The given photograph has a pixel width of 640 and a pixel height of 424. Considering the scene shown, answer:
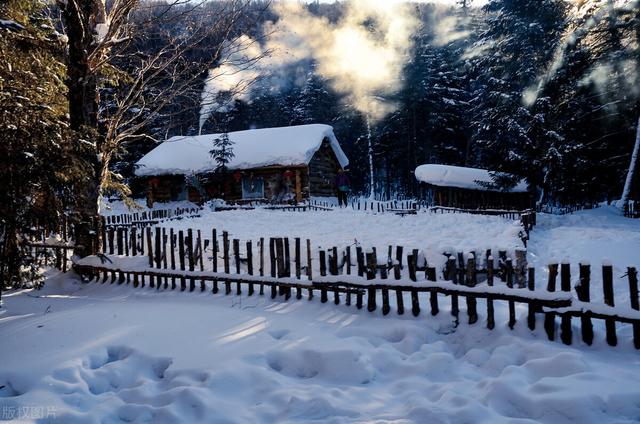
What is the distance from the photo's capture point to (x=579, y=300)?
4043mm

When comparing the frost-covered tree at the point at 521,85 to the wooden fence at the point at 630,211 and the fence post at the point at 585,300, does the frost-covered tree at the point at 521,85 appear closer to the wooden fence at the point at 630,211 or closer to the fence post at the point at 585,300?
the wooden fence at the point at 630,211

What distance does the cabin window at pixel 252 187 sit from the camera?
27000 mm

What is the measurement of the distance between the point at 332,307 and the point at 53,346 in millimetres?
3086

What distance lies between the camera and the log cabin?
25.3m

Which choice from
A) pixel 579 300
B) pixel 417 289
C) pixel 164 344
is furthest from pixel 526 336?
pixel 164 344

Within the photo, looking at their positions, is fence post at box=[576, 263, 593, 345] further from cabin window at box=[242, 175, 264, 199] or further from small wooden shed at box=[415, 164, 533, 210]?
cabin window at box=[242, 175, 264, 199]

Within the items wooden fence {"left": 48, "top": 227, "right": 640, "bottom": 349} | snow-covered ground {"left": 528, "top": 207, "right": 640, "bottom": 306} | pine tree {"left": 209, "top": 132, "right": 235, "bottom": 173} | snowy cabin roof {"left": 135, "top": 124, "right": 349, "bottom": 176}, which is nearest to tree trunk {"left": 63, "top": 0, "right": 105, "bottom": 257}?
wooden fence {"left": 48, "top": 227, "right": 640, "bottom": 349}

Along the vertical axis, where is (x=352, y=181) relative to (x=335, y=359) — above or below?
above

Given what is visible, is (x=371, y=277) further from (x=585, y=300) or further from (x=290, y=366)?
(x=585, y=300)

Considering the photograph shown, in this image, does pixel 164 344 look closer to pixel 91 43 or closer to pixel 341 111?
pixel 91 43

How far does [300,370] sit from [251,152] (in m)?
24.0

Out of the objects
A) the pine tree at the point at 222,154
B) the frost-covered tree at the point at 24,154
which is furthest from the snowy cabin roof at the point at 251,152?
the frost-covered tree at the point at 24,154

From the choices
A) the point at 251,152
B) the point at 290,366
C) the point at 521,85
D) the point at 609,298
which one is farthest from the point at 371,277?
the point at 251,152

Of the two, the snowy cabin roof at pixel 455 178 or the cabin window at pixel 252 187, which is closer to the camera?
the snowy cabin roof at pixel 455 178
